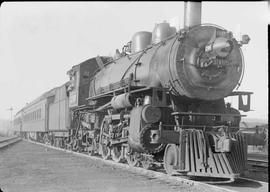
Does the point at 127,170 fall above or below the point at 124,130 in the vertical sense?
below

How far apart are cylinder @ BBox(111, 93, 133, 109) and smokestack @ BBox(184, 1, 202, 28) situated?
234cm

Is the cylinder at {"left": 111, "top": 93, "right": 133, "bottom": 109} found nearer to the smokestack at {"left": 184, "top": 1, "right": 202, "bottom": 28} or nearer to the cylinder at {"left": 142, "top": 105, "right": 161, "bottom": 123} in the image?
the cylinder at {"left": 142, "top": 105, "right": 161, "bottom": 123}

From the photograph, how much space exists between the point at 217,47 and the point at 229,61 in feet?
2.39

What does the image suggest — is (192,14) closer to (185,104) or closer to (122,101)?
(185,104)

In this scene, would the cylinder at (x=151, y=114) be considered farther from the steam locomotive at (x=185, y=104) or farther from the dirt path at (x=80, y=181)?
the dirt path at (x=80, y=181)

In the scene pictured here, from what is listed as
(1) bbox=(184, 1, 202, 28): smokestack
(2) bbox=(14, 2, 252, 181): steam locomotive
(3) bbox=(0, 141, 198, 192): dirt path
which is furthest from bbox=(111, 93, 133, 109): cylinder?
(1) bbox=(184, 1, 202, 28): smokestack

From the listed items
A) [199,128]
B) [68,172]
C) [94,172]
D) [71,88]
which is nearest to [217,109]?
[199,128]

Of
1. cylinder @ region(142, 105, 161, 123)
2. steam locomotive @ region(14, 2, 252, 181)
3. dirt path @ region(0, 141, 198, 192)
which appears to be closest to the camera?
dirt path @ region(0, 141, 198, 192)

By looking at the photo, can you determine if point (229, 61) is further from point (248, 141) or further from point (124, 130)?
point (124, 130)

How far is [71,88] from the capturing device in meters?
16.9

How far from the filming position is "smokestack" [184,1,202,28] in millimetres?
9562

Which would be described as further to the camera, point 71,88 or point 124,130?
point 71,88

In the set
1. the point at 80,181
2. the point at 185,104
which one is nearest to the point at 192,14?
the point at 185,104

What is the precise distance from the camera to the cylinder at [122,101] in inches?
388
